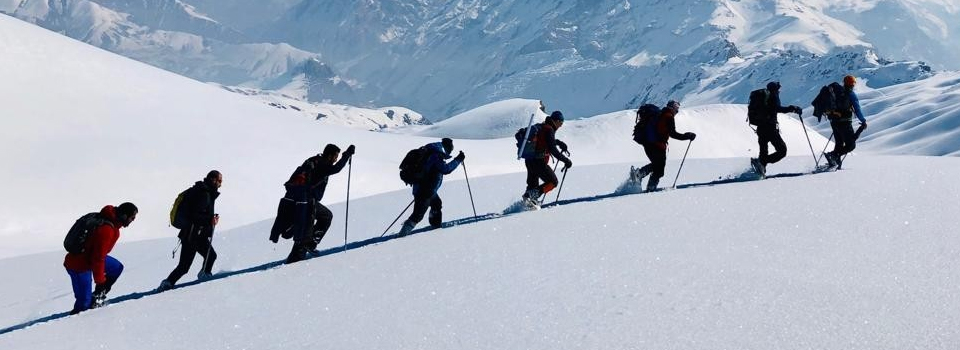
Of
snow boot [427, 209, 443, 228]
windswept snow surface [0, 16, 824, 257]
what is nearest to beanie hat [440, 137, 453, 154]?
snow boot [427, 209, 443, 228]

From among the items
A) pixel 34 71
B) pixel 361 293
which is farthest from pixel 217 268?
pixel 34 71

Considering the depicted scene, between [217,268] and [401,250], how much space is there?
5606 mm

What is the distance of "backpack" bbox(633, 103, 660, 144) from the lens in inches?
601

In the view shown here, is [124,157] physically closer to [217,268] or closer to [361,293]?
[217,268]

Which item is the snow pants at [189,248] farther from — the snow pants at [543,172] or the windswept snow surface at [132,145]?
the windswept snow surface at [132,145]

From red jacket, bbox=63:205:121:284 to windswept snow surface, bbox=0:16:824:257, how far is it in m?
19.9

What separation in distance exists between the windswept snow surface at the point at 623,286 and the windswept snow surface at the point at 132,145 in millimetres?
21642

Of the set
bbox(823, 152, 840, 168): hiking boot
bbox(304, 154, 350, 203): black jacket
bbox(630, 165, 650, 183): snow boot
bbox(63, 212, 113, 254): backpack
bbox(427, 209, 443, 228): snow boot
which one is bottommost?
bbox(823, 152, 840, 168): hiking boot

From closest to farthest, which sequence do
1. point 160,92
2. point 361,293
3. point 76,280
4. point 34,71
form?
1. point 361,293
2. point 76,280
3. point 34,71
4. point 160,92

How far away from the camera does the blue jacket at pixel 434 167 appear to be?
1352 centimetres

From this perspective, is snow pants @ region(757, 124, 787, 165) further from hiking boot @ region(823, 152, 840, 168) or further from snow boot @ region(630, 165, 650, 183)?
snow boot @ region(630, 165, 650, 183)

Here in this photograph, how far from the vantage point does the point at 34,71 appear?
152 ft

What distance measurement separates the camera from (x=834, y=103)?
57.3ft

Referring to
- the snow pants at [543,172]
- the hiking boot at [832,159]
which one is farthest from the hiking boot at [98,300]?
the hiking boot at [832,159]
